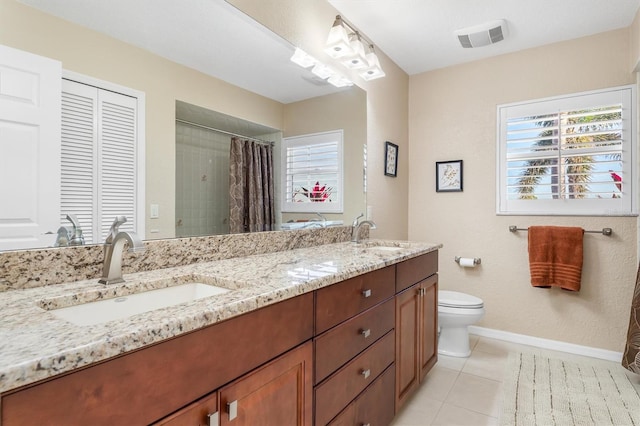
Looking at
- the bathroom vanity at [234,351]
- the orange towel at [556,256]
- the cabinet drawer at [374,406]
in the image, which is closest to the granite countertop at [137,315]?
the bathroom vanity at [234,351]

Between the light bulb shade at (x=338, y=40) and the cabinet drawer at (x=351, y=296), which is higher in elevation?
the light bulb shade at (x=338, y=40)

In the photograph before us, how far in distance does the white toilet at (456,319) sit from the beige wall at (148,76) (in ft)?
6.46

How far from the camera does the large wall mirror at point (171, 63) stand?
1036mm

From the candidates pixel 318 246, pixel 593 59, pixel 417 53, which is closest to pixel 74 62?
pixel 318 246

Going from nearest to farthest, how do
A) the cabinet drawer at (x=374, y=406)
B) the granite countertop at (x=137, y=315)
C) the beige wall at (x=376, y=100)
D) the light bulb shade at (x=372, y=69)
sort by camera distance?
the granite countertop at (x=137, y=315) → the cabinet drawer at (x=374, y=406) → the beige wall at (x=376, y=100) → the light bulb shade at (x=372, y=69)

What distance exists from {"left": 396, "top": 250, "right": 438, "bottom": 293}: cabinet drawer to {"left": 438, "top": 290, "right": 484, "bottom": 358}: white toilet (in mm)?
465

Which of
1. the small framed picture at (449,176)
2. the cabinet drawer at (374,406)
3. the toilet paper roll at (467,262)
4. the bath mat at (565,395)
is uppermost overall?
the small framed picture at (449,176)

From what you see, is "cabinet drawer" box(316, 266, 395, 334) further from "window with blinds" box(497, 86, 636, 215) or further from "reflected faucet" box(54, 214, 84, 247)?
"window with blinds" box(497, 86, 636, 215)

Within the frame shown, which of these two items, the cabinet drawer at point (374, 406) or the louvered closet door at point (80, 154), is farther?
the cabinet drawer at point (374, 406)

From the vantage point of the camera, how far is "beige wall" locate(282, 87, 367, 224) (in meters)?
2.15

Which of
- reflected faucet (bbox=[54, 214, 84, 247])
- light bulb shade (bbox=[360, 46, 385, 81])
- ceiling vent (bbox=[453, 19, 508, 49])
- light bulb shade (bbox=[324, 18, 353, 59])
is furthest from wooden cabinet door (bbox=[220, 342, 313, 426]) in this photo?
ceiling vent (bbox=[453, 19, 508, 49])

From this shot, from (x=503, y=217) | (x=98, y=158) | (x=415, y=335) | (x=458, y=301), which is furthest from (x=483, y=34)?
(x=98, y=158)

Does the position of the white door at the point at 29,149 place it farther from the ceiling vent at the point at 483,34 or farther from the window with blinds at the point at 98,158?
the ceiling vent at the point at 483,34

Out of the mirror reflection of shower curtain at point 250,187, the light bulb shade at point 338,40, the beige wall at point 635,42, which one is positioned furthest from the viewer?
the beige wall at point 635,42
